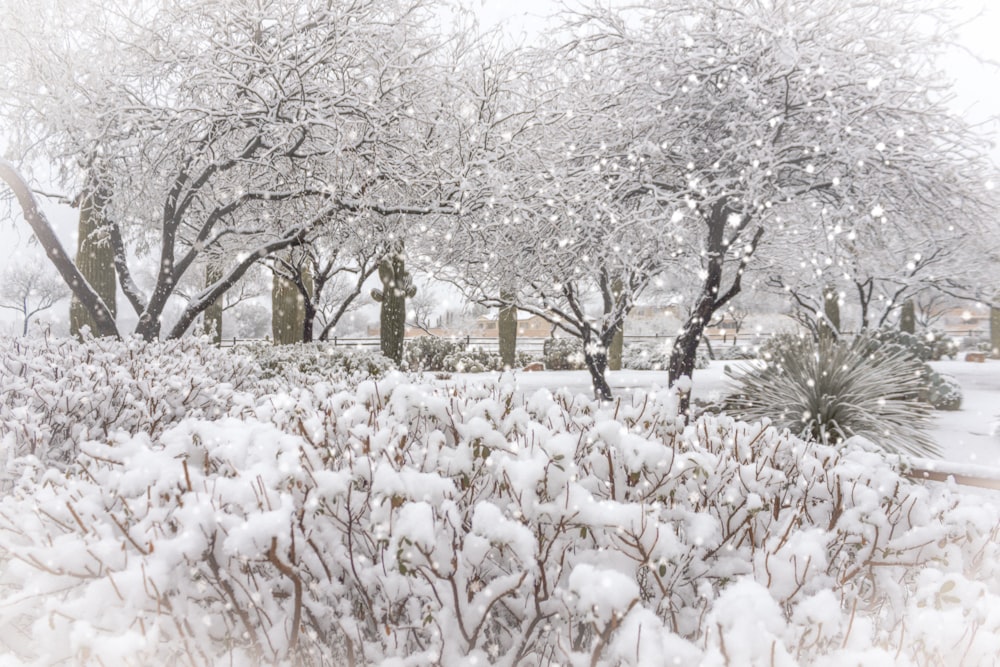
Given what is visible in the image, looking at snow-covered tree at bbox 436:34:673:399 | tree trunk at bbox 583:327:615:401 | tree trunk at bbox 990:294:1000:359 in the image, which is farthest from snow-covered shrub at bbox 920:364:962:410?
tree trunk at bbox 990:294:1000:359

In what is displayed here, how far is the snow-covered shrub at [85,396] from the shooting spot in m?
3.76

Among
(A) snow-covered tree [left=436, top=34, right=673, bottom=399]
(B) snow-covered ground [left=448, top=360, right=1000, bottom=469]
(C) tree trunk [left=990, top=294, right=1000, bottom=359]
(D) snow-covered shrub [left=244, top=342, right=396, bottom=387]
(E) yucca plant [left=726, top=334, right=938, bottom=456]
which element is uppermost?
(A) snow-covered tree [left=436, top=34, right=673, bottom=399]

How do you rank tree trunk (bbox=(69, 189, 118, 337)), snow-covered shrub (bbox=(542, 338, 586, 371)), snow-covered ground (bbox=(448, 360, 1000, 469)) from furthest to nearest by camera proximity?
snow-covered shrub (bbox=(542, 338, 586, 371)) < tree trunk (bbox=(69, 189, 118, 337)) < snow-covered ground (bbox=(448, 360, 1000, 469))

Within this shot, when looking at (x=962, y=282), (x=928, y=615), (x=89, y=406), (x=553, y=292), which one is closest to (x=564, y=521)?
(x=928, y=615)

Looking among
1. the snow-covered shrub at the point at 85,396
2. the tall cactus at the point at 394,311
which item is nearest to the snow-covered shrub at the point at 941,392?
the tall cactus at the point at 394,311

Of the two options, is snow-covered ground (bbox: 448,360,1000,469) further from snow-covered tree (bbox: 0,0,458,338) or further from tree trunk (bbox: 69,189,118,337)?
tree trunk (bbox: 69,189,118,337)

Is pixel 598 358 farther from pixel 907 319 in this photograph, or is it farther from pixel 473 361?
pixel 907 319

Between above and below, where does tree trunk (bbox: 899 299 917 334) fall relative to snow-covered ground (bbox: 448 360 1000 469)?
above

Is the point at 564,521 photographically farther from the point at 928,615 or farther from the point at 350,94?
the point at 350,94

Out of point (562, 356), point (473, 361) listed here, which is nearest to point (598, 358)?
point (473, 361)

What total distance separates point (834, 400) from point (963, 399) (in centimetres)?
766

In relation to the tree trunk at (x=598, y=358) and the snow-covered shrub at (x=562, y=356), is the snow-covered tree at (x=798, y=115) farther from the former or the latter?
the snow-covered shrub at (x=562, y=356)

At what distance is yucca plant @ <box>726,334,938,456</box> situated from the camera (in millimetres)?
7488

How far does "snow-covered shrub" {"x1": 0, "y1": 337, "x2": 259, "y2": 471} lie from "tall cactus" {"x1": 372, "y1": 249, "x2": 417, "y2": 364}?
9.16 metres
